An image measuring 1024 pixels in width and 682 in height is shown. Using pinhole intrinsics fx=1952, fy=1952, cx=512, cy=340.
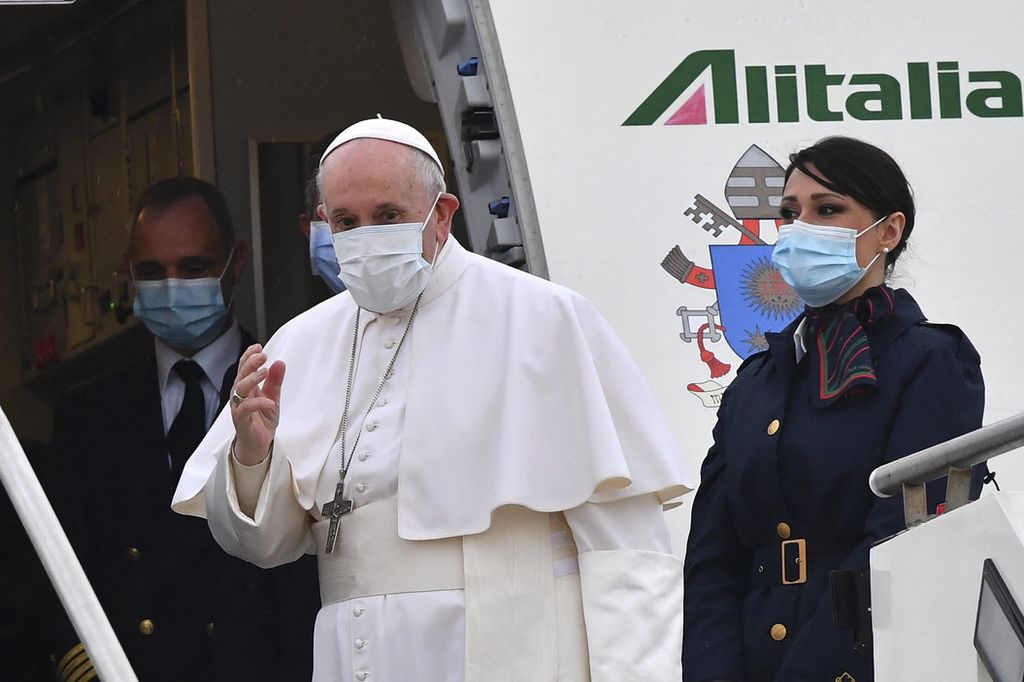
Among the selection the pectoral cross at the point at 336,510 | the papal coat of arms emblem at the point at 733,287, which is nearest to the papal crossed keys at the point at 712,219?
the papal coat of arms emblem at the point at 733,287

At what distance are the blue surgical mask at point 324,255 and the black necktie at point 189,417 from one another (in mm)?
437

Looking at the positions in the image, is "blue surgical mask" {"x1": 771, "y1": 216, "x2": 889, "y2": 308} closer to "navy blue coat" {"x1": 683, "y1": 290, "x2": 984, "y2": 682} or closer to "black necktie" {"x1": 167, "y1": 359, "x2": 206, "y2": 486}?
"navy blue coat" {"x1": 683, "y1": 290, "x2": 984, "y2": 682}

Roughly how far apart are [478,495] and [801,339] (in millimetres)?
736

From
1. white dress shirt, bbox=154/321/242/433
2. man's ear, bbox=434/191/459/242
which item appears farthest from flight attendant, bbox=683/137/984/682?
white dress shirt, bbox=154/321/242/433

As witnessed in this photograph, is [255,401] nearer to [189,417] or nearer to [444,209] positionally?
[444,209]

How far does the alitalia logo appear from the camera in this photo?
4867mm

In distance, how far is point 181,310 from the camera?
5.10 m

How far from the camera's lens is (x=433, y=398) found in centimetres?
357

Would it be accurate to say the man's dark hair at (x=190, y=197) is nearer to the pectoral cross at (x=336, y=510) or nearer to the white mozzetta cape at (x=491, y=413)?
the white mozzetta cape at (x=491, y=413)

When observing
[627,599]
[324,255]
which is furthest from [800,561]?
[324,255]

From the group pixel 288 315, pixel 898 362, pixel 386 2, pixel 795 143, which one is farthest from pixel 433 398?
pixel 386 2

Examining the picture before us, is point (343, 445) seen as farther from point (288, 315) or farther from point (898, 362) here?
point (288, 315)

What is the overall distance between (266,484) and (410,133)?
0.71 meters

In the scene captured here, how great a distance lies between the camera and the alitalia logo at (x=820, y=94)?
4867mm
